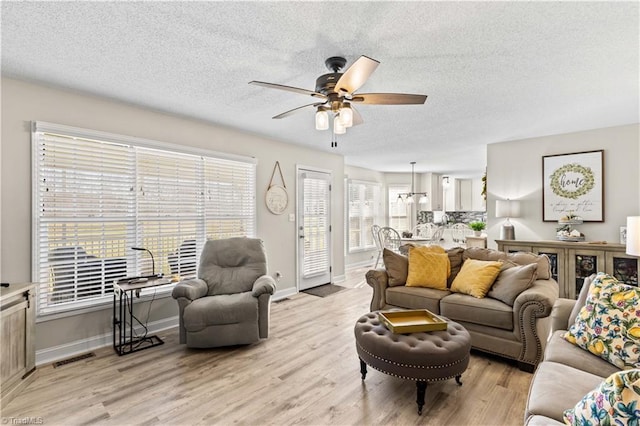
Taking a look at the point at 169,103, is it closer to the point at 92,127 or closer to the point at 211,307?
the point at 92,127

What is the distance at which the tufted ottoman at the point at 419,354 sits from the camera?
1.94 meters

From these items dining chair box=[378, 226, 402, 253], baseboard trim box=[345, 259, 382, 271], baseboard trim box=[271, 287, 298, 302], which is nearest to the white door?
baseboard trim box=[271, 287, 298, 302]

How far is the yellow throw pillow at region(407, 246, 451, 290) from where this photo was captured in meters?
3.25

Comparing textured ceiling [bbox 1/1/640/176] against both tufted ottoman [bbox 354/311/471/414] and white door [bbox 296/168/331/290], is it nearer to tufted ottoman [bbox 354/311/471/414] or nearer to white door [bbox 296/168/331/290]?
white door [bbox 296/168/331/290]

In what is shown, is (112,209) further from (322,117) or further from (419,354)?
(419,354)

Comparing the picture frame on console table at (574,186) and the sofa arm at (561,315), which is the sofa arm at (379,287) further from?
the picture frame on console table at (574,186)

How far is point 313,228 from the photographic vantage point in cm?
526

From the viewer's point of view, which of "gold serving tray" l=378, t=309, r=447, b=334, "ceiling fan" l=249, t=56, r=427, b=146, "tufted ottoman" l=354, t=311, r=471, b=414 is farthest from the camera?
"gold serving tray" l=378, t=309, r=447, b=334

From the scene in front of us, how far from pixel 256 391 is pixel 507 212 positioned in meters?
4.38

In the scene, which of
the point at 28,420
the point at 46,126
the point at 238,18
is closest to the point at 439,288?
the point at 238,18

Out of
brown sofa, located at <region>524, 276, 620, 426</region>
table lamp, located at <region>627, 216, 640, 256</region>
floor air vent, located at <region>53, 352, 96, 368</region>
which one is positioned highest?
table lamp, located at <region>627, 216, 640, 256</region>

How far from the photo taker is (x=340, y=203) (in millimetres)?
5719

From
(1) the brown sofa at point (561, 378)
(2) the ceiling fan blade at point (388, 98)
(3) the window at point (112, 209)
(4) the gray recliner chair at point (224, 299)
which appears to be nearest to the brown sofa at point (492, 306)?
(1) the brown sofa at point (561, 378)

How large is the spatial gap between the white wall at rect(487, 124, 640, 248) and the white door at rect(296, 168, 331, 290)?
9.19 feet
